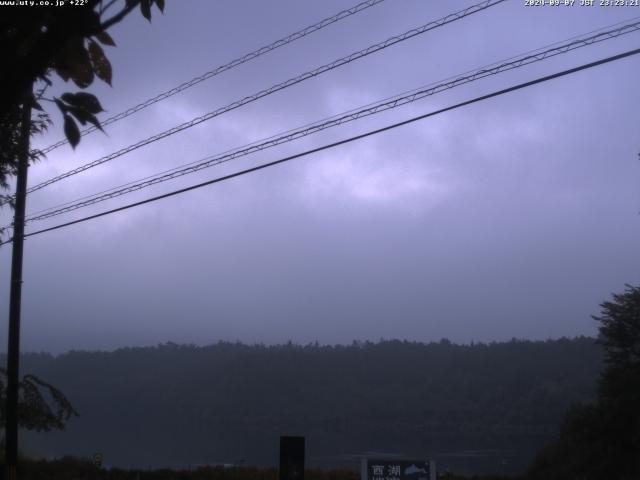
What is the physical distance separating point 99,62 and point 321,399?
75.5m

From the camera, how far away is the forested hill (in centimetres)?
4806

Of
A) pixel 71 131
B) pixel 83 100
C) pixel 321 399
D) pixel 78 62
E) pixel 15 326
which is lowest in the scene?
pixel 321 399

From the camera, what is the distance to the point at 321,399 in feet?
255

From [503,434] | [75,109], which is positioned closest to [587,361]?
[503,434]

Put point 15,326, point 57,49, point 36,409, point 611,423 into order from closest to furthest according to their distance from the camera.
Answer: point 57,49 → point 15,326 → point 36,409 → point 611,423

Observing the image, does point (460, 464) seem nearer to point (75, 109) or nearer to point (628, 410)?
point (628, 410)

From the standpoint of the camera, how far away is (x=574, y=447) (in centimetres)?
2666

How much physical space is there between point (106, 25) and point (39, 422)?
58.2ft

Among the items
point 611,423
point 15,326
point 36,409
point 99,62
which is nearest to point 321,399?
point 611,423

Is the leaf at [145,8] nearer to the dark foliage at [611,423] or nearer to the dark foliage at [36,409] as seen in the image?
the dark foliage at [36,409]

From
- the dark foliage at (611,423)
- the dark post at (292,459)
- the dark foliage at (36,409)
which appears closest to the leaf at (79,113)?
the dark post at (292,459)

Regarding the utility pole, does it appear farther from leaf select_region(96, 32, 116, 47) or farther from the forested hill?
the forested hill

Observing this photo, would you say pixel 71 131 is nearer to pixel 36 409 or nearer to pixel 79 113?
pixel 79 113

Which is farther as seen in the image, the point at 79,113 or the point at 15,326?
the point at 15,326
